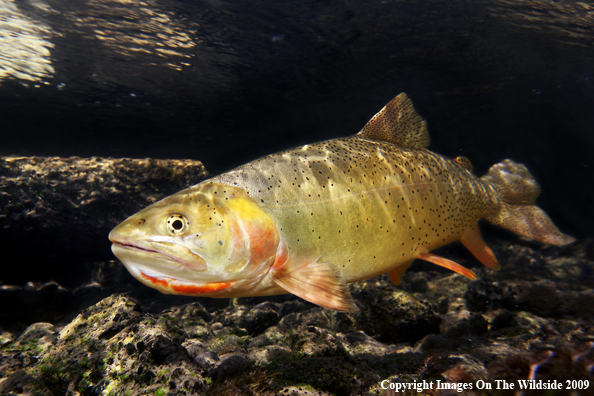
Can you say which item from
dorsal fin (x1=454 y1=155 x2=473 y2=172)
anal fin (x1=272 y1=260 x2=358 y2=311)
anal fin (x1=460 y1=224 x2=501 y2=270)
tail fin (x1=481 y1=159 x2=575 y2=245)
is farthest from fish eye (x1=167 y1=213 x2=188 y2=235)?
tail fin (x1=481 y1=159 x2=575 y2=245)

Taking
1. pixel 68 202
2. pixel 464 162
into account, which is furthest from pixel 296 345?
pixel 68 202

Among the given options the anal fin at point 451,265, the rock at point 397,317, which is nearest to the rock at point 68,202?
the rock at point 397,317

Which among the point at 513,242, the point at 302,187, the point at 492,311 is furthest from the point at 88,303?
the point at 513,242

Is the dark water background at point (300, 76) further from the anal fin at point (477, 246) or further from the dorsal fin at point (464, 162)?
the anal fin at point (477, 246)

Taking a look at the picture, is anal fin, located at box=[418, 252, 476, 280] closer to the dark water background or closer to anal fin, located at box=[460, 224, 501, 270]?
anal fin, located at box=[460, 224, 501, 270]

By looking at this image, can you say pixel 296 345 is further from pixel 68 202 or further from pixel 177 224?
pixel 68 202

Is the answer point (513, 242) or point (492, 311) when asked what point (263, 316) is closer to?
point (492, 311)
